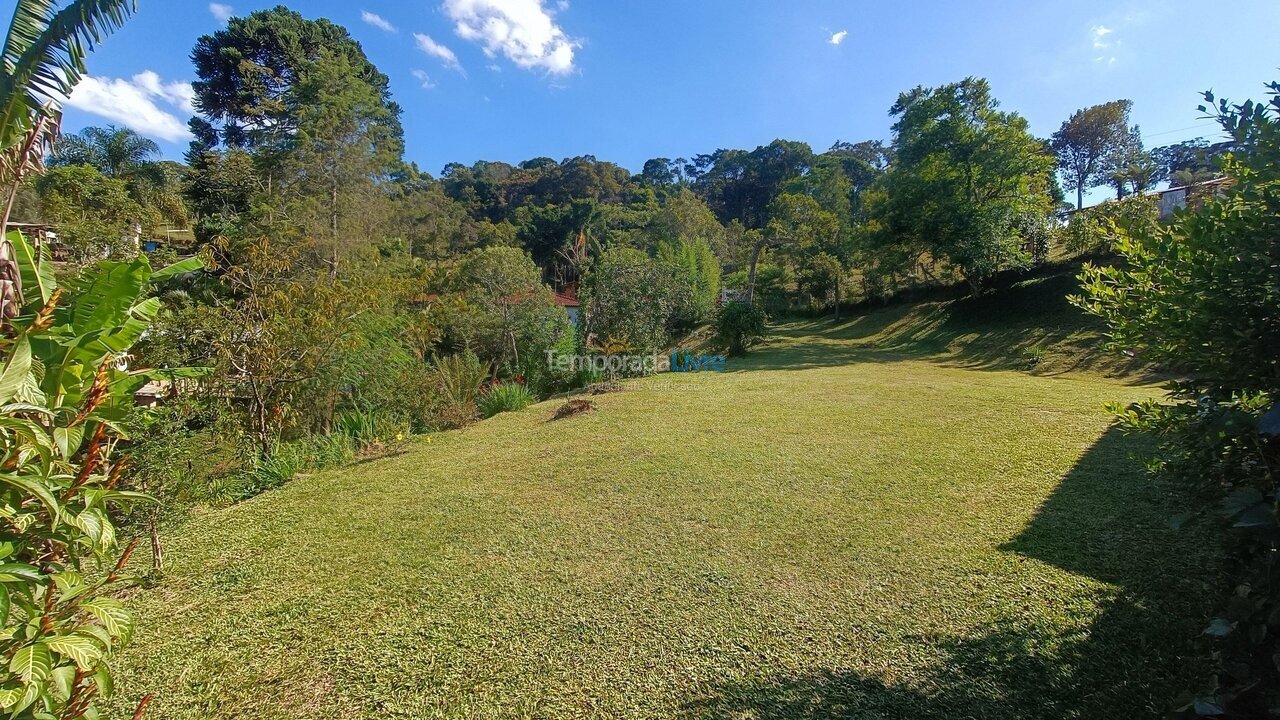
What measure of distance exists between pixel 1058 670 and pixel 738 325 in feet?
36.6

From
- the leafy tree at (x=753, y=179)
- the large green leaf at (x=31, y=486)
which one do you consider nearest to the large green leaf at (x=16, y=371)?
the large green leaf at (x=31, y=486)

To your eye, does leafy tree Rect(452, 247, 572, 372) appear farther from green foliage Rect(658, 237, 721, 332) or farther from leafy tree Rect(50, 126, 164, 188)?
leafy tree Rect(50, 126, 164, 188)

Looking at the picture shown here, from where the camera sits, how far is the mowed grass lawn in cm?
190

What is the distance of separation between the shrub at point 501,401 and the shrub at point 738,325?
6.81m

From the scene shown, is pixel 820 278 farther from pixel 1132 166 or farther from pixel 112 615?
pixel 112 615

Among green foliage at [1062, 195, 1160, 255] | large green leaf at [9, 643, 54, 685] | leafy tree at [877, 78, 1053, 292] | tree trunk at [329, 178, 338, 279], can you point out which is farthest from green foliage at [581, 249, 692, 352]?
leafy tree at [877, 78, 1053, 292]

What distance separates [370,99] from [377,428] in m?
17.0

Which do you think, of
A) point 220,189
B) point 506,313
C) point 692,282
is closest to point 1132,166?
point 692,282

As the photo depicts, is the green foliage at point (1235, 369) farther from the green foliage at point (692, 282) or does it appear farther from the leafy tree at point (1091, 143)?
the leafy tree at point (1091, 143)

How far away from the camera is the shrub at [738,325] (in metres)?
12.8

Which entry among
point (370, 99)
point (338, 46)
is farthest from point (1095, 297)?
point (338, 46)

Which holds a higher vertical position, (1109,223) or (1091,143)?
(1091,143)

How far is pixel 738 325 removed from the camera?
1280 centimetres

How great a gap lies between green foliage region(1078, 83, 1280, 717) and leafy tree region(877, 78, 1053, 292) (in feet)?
48.0
